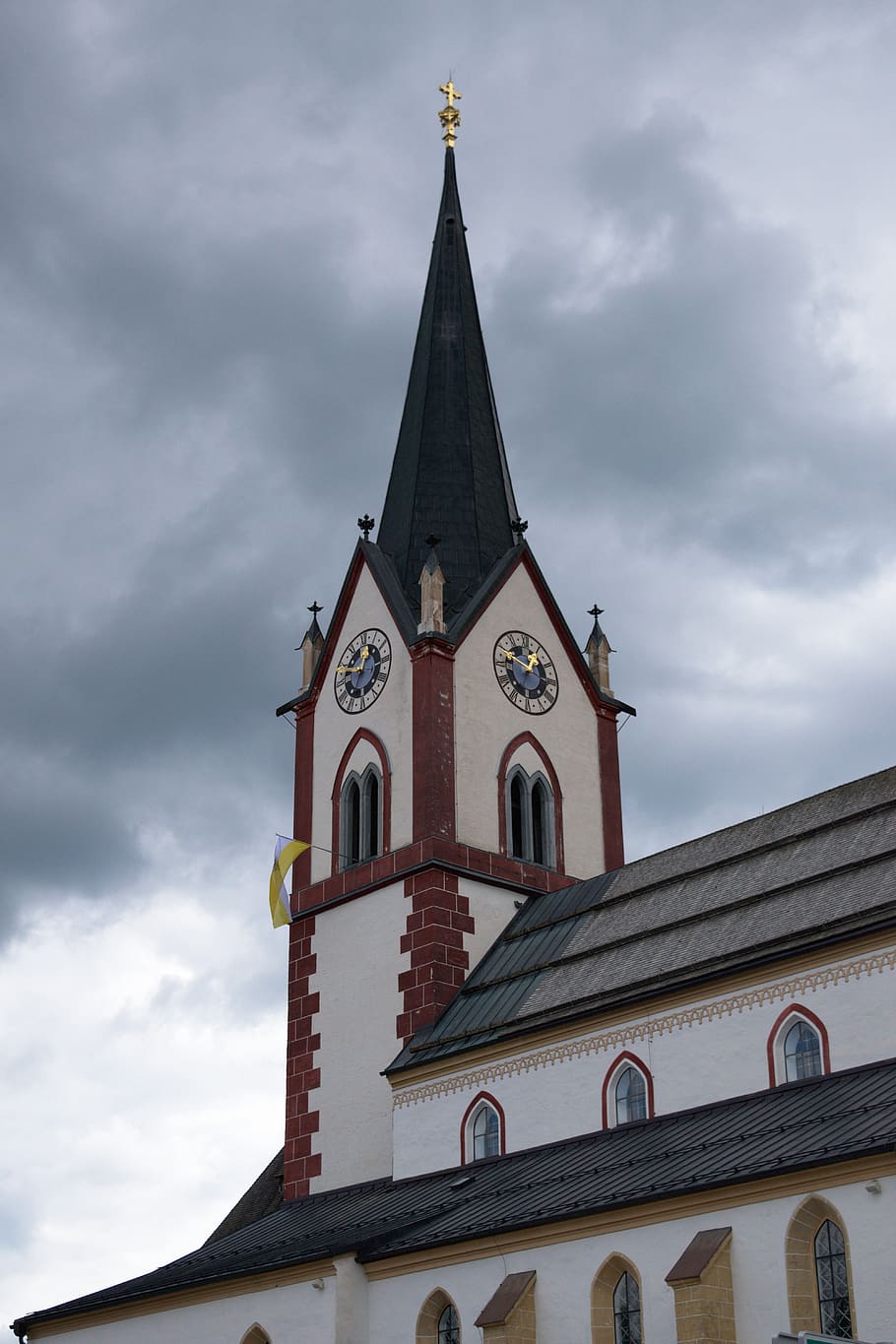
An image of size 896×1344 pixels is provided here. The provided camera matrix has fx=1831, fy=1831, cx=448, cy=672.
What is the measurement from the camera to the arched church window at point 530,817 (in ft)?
143

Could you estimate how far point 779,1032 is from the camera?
30.2m

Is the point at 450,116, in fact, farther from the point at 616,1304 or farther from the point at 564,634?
the point at 616,1304

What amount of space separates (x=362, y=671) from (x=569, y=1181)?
708 inches

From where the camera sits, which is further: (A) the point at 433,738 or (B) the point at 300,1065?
(A) the point at 433,738

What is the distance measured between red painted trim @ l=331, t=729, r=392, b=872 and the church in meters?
0.12

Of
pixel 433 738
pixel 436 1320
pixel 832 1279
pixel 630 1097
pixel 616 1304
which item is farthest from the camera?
pixel 433 738

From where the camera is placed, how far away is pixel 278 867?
4431cm

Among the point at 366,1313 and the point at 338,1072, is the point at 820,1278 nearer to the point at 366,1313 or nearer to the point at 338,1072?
the point at 366,1313

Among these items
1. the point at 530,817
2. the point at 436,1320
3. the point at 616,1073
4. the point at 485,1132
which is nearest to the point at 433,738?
the point at 530,817

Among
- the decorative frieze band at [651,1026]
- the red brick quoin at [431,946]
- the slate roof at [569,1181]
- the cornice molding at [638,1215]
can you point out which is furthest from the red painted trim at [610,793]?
the cornice molding at [638,1215]

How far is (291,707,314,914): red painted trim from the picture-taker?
4441cm

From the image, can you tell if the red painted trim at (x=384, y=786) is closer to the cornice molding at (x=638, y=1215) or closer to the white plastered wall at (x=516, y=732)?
the white plastered wall at (x=516, y=732)

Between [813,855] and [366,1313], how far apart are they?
37.0ft

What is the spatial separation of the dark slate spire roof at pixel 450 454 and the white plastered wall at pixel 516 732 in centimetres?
119
